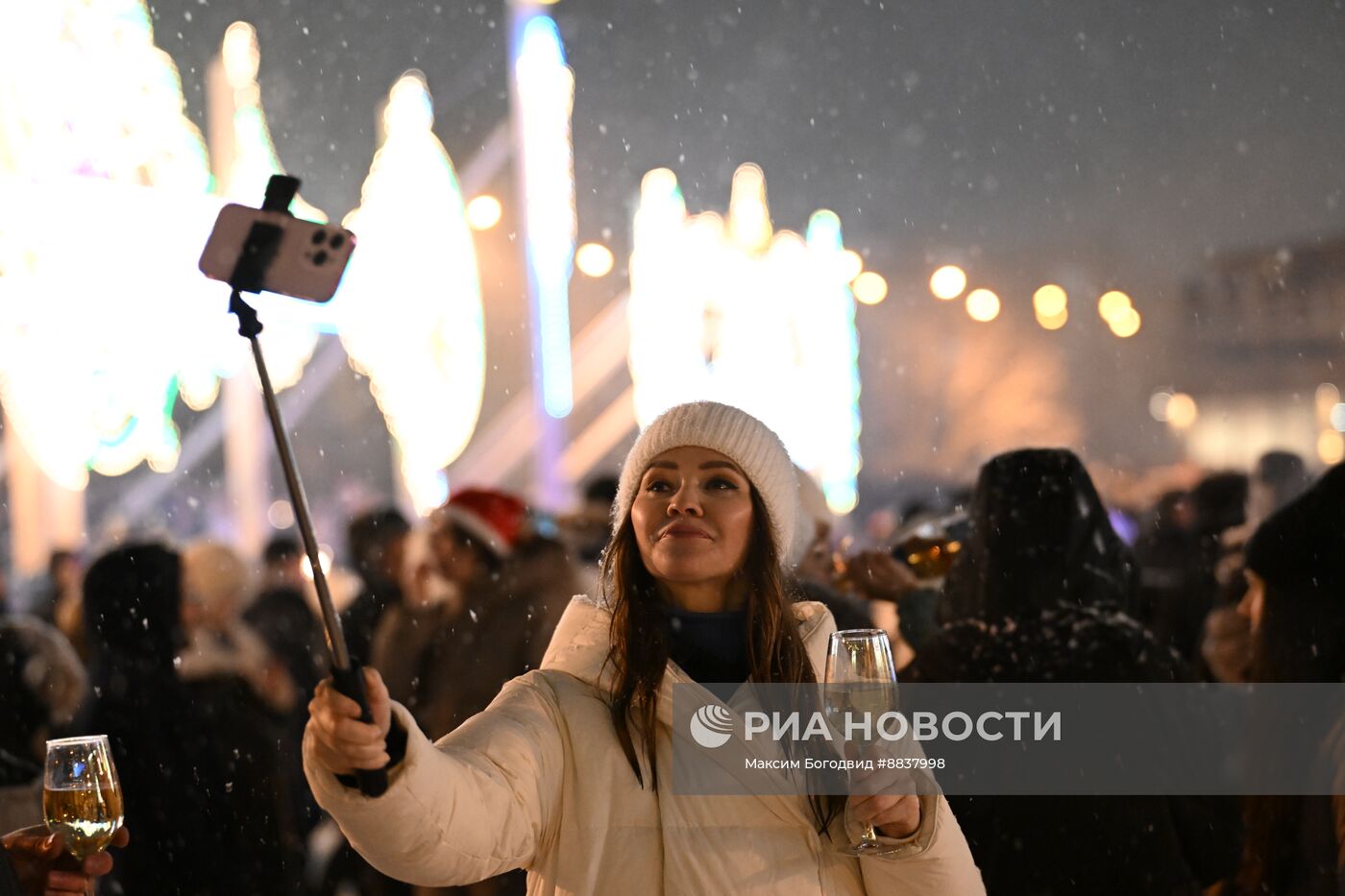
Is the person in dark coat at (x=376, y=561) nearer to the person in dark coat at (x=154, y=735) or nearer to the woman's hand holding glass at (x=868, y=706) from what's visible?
the person in dark coat at (x=154, y=735)

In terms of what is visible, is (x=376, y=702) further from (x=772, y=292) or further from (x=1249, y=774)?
(x=772, y=292)

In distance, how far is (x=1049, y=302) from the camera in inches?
456

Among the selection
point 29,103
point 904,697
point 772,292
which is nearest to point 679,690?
point 904,697

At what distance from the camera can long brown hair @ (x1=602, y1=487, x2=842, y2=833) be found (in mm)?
2420

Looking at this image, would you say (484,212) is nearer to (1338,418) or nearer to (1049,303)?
(1049,303)

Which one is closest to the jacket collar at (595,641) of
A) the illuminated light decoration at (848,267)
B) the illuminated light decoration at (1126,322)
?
the illuminated light decoration at (1126,322)

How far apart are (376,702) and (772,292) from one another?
62.0 ft

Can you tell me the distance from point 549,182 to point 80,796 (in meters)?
17.2

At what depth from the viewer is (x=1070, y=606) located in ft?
11.4

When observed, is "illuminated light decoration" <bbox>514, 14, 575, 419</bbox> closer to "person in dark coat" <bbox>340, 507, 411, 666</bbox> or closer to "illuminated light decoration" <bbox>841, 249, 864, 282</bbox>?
"illuminated light decoration" <bbox>841, 249, 864, 282</bbox>

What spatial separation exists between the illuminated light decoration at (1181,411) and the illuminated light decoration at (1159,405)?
0.33 feet

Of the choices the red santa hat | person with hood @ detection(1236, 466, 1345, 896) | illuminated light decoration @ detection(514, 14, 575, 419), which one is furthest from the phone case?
illuminated light decoration @ detection(514, 14, 575, 419)

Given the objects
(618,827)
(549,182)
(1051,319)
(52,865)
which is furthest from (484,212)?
(618,827)

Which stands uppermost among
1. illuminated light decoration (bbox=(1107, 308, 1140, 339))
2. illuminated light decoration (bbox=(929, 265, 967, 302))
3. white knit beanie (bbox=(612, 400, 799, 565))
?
illuminated light decoration (bbox=(1107, 308, 1140, 339))
